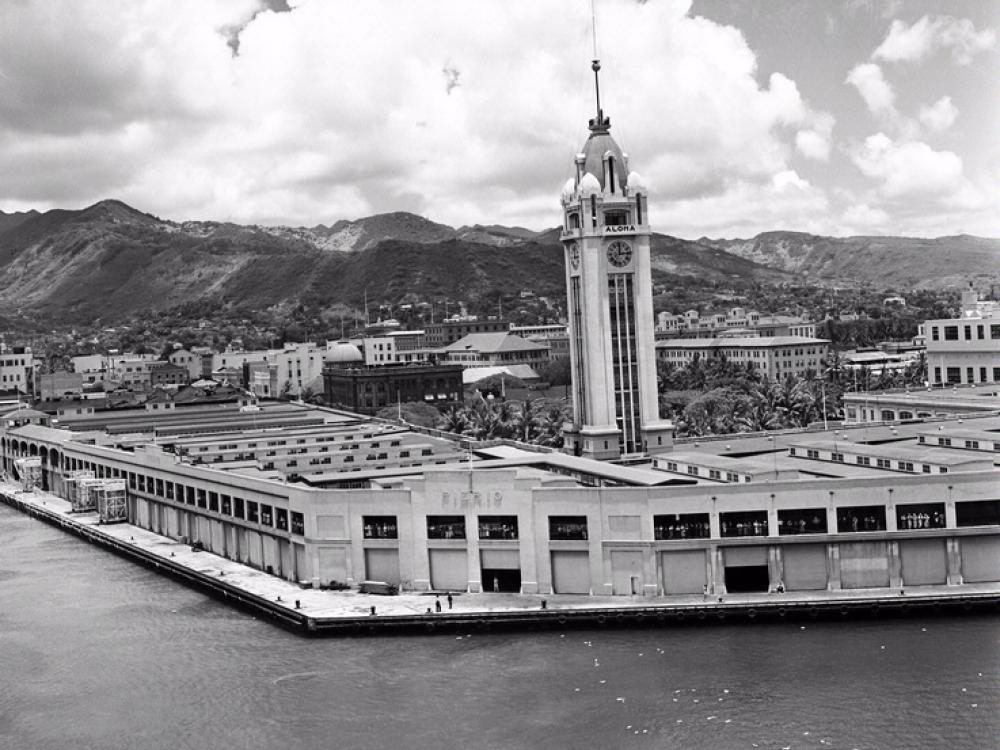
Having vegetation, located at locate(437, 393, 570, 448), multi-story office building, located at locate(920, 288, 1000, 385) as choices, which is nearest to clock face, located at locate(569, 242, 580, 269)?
vegetation, located at locate(437, 393, 570, 448)

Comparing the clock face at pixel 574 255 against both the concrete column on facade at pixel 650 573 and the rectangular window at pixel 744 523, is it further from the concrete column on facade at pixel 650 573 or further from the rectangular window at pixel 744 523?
the concrete column on facade at pixel 650 573

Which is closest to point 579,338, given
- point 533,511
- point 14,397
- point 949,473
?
point 533,511

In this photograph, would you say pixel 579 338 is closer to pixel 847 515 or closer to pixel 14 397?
pixel 847 515

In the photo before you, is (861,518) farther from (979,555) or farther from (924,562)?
(979,555)

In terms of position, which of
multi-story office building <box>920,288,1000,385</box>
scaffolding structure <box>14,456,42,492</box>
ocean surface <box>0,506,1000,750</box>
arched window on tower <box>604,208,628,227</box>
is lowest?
ocean surface <box>0,506,1000,750</box>

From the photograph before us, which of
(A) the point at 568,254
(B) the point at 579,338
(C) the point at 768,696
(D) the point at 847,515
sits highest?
(A) the point at 568,254

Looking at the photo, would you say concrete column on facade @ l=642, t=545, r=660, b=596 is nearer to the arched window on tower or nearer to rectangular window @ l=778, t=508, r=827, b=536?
rectangular window @ l=778, t=508, r=827, b=536
